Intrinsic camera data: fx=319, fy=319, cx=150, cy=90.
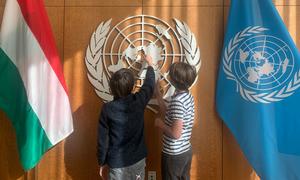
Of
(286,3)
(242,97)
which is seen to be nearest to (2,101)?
(242,97)

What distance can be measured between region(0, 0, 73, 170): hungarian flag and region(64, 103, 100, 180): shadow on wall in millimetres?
273

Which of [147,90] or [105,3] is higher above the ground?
[105,3]

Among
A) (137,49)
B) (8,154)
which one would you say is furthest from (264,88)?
(8,154)

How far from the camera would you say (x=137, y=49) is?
255 cm

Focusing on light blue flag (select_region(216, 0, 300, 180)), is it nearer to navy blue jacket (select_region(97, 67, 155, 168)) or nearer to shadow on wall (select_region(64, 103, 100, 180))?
navy blue jacket (select_region(97, 67, 155, 168))

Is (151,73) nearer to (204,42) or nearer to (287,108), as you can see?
(204,42)

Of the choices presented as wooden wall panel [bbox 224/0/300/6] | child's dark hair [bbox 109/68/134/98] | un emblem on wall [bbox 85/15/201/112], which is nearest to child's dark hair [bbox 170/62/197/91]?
child's dark hair [bbox 109/68/134/98]

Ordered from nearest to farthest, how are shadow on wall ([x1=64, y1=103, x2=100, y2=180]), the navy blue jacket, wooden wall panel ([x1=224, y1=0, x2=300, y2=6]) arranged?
the navy blue jacket → wooden wall panel ([x1=224, y1=0, x2=300, y2=6]) → shadow on wall ([x1=64, y1=103, x2=100, y2=180])

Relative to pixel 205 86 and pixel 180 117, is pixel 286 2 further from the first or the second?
pixel 180 117

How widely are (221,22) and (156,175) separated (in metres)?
1.35

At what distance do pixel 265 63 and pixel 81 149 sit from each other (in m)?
1.61

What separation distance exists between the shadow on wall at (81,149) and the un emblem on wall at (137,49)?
0.28 m

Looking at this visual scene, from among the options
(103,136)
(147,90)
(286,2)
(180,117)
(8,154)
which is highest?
(286,2)

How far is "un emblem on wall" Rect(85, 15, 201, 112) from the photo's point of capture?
253cm
